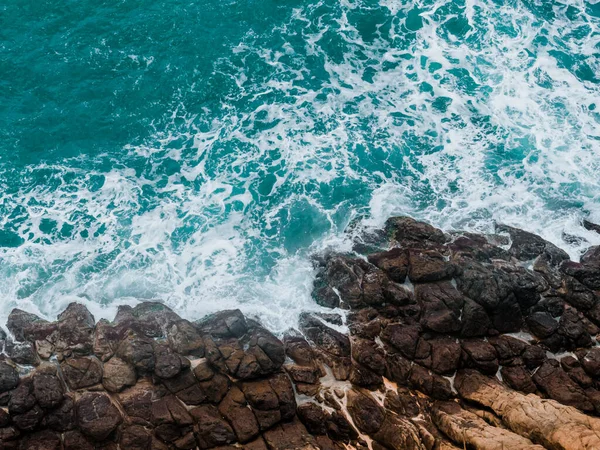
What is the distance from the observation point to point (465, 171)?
48.7 m

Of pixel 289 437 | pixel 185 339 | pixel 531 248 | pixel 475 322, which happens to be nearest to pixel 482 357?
pixel 475 322

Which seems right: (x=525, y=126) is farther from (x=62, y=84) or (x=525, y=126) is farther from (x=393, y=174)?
(x=62, y=84)

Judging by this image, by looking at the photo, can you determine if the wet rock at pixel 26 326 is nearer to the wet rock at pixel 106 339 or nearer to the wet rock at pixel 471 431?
the wet rock at pixel 106 339

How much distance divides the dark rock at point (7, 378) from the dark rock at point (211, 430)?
35.5 ft

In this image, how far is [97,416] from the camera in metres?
32.8

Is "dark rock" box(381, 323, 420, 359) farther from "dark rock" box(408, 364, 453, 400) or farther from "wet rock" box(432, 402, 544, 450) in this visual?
"wet rock" box(432, 402, 544, 450)

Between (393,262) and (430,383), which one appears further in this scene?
(393,262)

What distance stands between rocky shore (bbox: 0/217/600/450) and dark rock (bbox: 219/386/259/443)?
8 centimetres

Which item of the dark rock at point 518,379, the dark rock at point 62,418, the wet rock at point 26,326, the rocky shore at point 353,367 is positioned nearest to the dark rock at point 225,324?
the rocky shore at point 353,367

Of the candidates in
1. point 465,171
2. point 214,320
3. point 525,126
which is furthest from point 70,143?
point 525,126

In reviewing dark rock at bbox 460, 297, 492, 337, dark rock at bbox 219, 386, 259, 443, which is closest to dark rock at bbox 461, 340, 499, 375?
dark rock at bbox 460, 297, 492, 337

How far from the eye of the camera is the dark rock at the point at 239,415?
3284 centimetres

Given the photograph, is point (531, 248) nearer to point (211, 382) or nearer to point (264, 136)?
point (264, 136)

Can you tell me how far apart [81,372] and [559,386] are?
30055 mm
